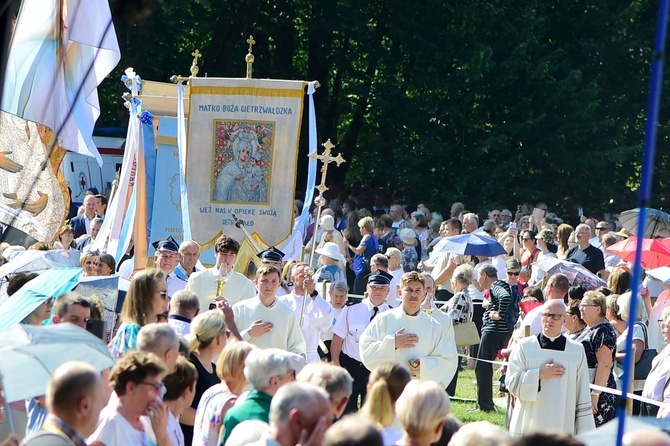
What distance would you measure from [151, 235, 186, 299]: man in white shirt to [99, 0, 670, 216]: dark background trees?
16.3 meters

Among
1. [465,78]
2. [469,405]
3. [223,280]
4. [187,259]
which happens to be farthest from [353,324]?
[465,78]

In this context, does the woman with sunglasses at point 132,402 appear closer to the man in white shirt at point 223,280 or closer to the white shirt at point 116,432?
the white shirt at point 116,432

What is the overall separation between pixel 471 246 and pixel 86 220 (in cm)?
510

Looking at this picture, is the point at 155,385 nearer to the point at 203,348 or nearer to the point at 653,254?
the point at 203,348

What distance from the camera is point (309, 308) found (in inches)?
438

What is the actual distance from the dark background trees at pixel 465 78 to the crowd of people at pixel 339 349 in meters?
10.7

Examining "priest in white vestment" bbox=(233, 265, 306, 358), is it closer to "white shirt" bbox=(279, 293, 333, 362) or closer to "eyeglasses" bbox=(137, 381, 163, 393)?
"white shirt" bbox=(279, 293, 333, 362)

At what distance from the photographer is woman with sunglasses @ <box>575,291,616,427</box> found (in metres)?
9.28

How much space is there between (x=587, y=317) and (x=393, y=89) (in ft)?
67.8

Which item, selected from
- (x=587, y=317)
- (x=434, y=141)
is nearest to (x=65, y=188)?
(x=587, y=317)

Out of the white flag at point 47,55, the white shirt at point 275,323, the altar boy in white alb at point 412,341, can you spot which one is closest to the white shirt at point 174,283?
the white shirt at point 275,323

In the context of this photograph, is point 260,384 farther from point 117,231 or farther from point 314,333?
point 117,231

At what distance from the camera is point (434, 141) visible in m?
29.2

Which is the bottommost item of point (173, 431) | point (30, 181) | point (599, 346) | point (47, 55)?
point (173, 431)
